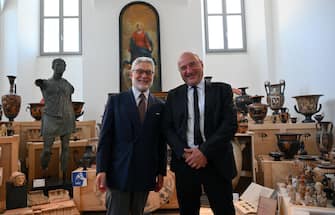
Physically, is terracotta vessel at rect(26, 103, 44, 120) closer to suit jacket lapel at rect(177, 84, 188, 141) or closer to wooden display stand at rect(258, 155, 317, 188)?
suit jacket lapel at rect(177, 84, 188, 141)

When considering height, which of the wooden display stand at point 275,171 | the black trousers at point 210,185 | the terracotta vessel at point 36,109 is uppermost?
the terracotta vessel at point 36,109

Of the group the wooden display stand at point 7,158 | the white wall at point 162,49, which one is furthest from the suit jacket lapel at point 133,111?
the white wall at point 162,49

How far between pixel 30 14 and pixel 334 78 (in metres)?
6.05

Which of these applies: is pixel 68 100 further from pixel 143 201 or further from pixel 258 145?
pixel 258 145

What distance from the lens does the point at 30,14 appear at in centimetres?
579

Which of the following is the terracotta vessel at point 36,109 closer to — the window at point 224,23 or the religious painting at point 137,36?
the religious painting at point 137,36

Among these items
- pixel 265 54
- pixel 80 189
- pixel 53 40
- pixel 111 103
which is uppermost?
pixel 53 40

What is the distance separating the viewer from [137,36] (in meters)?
5.23

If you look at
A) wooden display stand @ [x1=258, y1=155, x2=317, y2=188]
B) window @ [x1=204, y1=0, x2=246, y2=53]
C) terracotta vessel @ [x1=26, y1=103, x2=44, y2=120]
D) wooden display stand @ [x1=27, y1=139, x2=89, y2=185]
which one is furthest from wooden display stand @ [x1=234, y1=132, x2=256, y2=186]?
window @ [x1=204, y1=0, x2=246, y2=53]

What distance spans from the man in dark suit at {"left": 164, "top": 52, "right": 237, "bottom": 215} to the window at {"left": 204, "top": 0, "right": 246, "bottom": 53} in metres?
4.90

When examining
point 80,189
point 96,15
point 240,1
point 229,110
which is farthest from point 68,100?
point 240,1

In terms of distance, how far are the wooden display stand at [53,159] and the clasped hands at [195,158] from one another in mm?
2322

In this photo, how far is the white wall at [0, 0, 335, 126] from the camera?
4.97 m

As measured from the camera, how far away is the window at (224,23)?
6.18m
